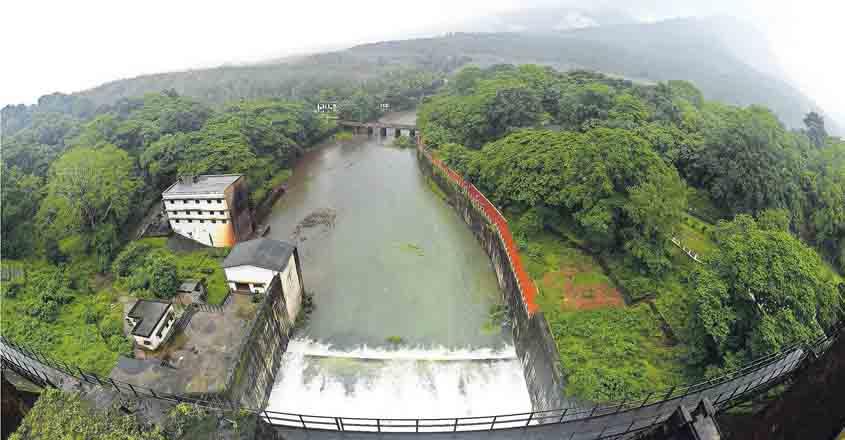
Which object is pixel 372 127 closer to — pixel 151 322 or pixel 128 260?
pixel 128 260

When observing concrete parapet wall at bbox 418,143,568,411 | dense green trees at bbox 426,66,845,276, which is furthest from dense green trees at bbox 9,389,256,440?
dense green trees at bbox 426,66,845,276

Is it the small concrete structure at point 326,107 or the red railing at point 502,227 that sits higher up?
the small concrete structure at point 326,107

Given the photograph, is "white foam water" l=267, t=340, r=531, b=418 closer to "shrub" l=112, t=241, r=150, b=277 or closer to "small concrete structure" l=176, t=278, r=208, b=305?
"small concrete structure" l=176, t=278, r=208, b=305

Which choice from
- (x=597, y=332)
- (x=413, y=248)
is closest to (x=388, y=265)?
(x=413, y=248)

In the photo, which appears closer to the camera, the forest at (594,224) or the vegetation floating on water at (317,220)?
the forest at (594,224)

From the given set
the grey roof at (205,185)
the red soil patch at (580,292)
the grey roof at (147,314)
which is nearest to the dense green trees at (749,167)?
the red soil patch at (580,292)

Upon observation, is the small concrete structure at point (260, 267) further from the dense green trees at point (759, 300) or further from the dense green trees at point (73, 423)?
the dense green trees at point (759, 300)

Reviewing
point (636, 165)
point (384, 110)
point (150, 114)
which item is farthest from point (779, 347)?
point (384, 110)
